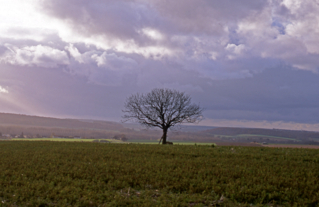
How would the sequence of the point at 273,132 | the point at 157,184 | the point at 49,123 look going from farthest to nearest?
1. the point at 49,123
2. the point at 273,132
3. the point at 157,184

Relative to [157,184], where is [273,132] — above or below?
above

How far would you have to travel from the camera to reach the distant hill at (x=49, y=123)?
161m

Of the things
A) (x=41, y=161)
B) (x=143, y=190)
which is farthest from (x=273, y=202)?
(x=41, y=161)

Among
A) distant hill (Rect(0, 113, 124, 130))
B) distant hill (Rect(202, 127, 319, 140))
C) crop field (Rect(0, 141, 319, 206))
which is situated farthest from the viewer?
distant hill (Rect(0, 113, 124, 130))

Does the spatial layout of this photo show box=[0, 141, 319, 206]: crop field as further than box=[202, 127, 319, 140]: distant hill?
No

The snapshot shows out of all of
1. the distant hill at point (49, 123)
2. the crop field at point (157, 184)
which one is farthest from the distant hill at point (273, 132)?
the crop field at point (157, 184)

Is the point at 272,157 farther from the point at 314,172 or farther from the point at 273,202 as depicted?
the point at 273,202

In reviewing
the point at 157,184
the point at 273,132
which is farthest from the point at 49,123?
the point at 157,184

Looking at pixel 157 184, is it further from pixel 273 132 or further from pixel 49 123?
pixel 49 123

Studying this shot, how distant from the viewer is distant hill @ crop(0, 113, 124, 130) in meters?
161

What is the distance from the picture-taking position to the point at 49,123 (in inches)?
6895

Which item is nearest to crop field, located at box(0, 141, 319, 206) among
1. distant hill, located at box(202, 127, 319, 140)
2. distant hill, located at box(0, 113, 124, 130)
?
distant hill, located at box(202, 127, 319, 140)

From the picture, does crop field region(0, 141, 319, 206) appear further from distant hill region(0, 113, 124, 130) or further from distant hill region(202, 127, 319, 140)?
distant hill region(0, 113, 124, 130)

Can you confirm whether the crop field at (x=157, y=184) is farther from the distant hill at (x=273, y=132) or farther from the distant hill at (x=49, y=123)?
the distant hill at (x=49, y=123)
